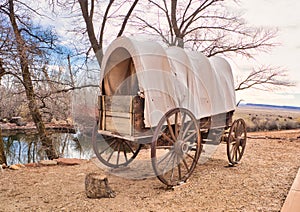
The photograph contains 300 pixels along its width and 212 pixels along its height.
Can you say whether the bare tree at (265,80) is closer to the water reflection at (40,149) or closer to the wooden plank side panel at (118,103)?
the water reflection at (40,149)

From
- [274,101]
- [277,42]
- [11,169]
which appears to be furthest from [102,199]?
[277,42]

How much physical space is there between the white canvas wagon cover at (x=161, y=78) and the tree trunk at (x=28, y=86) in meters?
2.32

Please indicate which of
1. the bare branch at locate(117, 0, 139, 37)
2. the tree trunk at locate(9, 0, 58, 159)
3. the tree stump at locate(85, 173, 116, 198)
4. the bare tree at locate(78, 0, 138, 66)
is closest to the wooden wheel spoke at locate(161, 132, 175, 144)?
the tree stump at locate(85, 173, 116, 198)

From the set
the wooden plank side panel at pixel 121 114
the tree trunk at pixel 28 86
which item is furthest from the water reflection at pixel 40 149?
the wooden plank side panel at pixel 121 114

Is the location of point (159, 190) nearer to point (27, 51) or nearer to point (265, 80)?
point (27, 51)

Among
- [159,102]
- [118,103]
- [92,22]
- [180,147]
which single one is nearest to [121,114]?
[118,103]

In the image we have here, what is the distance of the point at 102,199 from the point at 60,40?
528cm

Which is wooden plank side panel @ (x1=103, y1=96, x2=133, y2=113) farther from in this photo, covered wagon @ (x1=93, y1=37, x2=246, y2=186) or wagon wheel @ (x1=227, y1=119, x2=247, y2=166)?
wagon wheel @ (x1=227, y1=119, x2=247, y2=166)

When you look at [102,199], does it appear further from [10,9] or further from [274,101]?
[274,101]

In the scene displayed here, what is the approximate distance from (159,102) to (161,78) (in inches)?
11.8

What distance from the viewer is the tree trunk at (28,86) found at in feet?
16.3

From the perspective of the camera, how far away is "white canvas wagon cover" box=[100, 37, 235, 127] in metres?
2.96

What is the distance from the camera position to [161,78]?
3137 mm

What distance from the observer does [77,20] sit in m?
7.45
